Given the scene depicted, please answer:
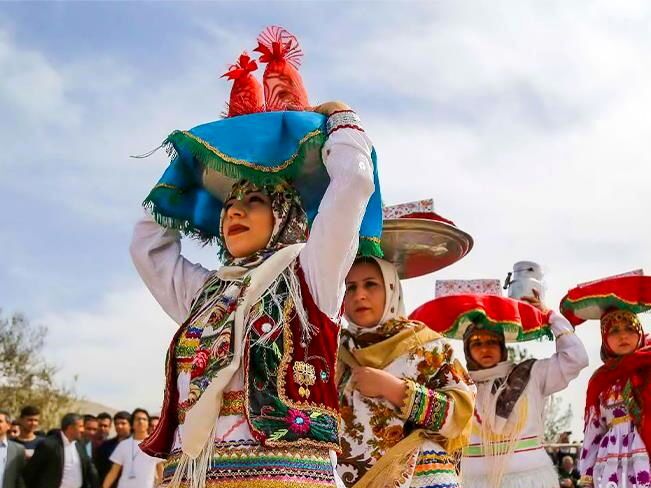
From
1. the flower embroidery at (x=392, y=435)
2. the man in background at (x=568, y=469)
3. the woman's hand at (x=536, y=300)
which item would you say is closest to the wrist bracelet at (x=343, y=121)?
the flower embroidery at (x=392, y=435)

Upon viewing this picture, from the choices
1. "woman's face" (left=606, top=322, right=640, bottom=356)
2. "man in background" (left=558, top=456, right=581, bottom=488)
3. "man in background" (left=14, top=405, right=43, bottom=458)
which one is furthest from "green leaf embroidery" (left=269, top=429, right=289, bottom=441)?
"man in background" (left=558, top=456, right=581, bottom=488)

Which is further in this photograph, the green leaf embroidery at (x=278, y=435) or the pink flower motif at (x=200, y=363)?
the pink flower motif at (x=200, y=363)

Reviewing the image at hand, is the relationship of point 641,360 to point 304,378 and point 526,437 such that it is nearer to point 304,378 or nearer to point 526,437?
point 526,437

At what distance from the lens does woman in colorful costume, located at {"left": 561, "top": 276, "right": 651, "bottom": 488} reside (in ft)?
23.3

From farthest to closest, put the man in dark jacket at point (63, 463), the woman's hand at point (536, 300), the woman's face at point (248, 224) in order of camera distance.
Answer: the man in dark jacket at point (63, 463) < the woman's hand at point (536, 300) < the woman's face at point (248, 224)

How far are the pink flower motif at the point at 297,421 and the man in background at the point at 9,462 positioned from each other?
295 inches

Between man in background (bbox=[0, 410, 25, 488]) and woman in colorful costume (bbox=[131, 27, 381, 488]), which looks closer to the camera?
woman in colorful costume (bbox=[131, 27, 381, 488])

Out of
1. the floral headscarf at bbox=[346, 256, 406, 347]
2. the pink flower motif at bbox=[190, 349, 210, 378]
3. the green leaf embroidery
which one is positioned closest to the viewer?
the green leaf embroidery

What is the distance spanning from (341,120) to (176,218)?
0.88m

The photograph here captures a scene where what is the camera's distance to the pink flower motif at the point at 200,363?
3299 millimetres

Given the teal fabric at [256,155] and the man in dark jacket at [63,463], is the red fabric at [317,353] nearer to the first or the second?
the teal fabric at [256,155]

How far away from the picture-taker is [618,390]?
24.2 ft

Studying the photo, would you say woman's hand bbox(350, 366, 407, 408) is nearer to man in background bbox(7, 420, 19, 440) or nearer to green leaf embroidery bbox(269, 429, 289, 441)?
green leaf embroidery bbox(269, 429, 289, 441)

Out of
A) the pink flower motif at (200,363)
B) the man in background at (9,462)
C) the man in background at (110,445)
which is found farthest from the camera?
the man in background at (110,445)
